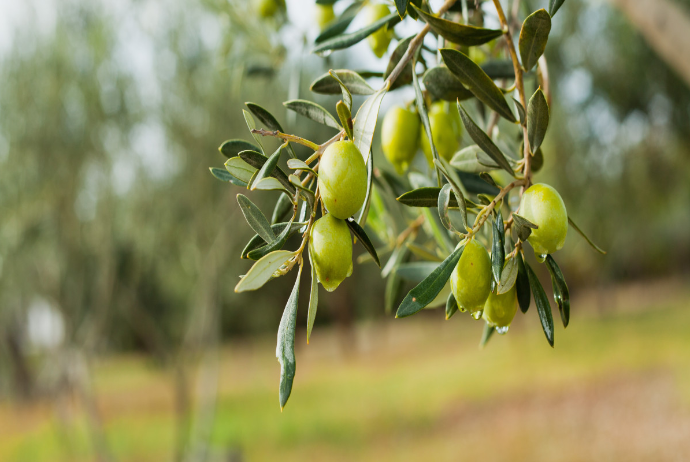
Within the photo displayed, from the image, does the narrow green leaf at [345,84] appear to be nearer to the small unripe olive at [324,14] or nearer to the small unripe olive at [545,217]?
the small unripe olive at [545,217]

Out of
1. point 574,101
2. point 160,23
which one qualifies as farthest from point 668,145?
point 160,23

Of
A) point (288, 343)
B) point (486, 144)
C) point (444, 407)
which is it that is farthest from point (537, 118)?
point (444, 407)

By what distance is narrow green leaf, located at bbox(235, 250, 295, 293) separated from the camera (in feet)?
1.23

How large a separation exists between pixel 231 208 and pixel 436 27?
563cm

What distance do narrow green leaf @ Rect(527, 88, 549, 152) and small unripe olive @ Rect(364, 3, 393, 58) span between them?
0.28 metres

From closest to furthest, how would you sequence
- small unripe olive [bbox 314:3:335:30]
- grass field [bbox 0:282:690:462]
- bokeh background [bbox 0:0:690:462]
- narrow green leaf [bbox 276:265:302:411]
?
narrow green leaf [bbox 276:265:302:411] → small unripe olive [bbox 314:3:335:30] → bokeh background [bbox 0:0:690:462] → grass field [bbox 0:282:690:462]

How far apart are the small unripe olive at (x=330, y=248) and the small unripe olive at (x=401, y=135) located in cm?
22

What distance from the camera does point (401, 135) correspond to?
0.61 meters

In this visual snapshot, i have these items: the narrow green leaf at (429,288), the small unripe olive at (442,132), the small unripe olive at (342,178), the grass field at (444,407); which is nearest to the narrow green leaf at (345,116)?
the small unripe olive at (342,178)

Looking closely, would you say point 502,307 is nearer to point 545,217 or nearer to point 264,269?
point 545,217

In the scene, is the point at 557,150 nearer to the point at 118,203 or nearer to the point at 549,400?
the point at 549,400

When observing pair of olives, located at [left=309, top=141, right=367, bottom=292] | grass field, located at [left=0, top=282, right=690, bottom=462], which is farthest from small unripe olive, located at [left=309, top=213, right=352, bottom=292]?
grass field, located at [left=0, top=282, right=690, bottom=462]

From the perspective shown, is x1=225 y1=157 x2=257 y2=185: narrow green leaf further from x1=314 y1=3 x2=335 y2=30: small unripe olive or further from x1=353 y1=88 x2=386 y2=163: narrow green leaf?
x1=314 y1=3 x2=335 y2=30: small unripe olive

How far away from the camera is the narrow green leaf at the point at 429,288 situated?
16.1 inches
